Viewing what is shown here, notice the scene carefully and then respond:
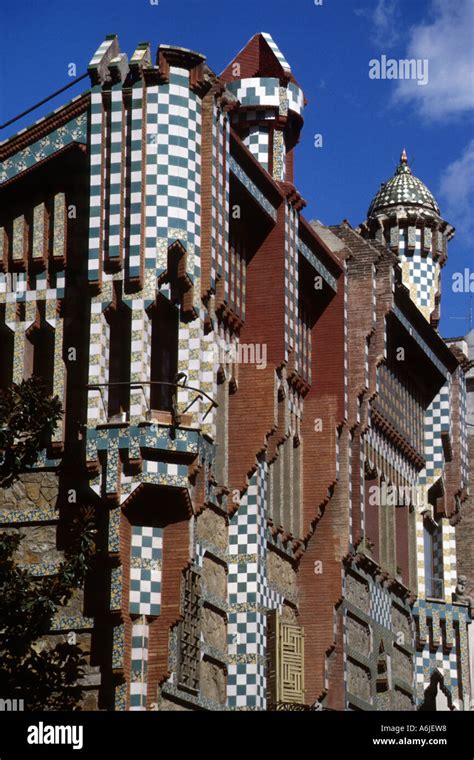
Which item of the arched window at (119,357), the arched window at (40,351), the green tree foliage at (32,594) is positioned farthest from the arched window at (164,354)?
the green tree foliage at (32,594)

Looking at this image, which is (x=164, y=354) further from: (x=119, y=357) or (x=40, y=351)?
(x=40, y=351)

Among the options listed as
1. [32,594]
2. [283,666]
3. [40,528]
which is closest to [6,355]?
[40,528]

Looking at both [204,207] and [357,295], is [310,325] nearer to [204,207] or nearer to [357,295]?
[357,295]

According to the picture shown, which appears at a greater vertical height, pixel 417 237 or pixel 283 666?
pixel 417 237

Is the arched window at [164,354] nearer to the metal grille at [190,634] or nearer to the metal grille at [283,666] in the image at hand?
the metal grille at [190,634]

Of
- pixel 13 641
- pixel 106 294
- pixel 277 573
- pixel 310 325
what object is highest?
pixel 310 325

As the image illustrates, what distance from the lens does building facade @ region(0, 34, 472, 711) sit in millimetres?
25828

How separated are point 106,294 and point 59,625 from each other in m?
4.82

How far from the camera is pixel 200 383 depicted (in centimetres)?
2656

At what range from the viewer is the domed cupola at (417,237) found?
44375mm

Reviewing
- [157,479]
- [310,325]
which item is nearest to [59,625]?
[157,479]

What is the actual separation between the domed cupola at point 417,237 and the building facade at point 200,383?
22.6ft

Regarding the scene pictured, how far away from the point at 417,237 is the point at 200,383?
1940 cm

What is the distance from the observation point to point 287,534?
1254 inches
